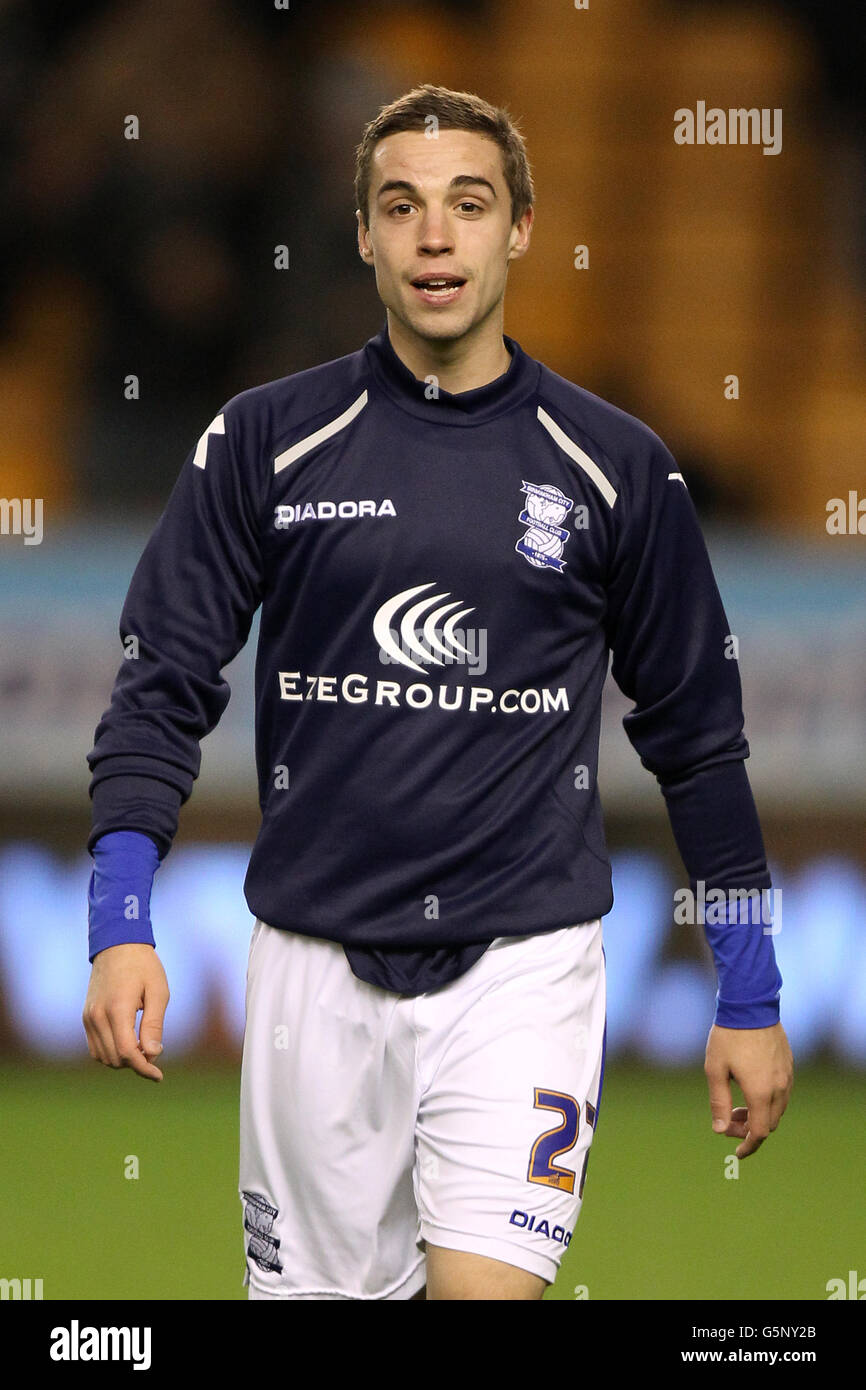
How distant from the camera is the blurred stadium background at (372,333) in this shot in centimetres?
570

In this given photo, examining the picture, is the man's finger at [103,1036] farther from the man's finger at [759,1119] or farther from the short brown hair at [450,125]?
the short brown hair at [450,125]

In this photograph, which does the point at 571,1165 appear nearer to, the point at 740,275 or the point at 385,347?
the point at 385,347

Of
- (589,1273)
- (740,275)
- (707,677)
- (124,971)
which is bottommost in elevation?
(589,1273)

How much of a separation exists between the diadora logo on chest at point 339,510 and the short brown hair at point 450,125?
0.46m

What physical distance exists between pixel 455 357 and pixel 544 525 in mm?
282

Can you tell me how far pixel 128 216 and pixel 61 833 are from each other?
2.46m

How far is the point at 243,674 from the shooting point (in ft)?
19.5

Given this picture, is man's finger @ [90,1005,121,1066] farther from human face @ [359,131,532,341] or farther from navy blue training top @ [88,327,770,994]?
human face @ [359,131,532,341]

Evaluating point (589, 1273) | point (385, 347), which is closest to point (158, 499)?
point (589, 1273)
